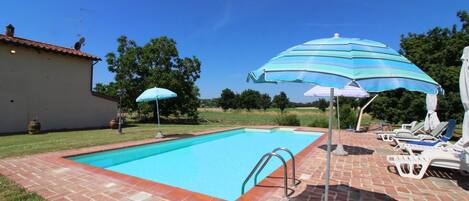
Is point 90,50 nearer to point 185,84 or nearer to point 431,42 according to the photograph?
point 185,84

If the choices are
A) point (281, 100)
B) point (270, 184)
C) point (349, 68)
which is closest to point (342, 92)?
point (270, 184)

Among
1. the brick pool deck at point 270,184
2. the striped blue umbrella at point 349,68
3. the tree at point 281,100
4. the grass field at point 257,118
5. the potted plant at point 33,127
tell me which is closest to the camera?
the striped blue umbrella at point 349,68

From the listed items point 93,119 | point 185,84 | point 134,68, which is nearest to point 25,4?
point 93,119

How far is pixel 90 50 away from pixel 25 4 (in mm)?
5680

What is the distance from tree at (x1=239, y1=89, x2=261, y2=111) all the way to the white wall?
56.7 m

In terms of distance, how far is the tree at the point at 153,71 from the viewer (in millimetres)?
23186

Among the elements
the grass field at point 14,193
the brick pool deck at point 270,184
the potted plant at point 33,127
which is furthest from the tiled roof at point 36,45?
the grass field at point 14,193

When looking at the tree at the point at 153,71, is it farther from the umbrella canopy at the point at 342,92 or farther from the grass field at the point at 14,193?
the grass field at the point at 14,193

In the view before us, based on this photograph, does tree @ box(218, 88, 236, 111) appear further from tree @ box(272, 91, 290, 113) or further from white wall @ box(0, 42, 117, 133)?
white wall @ box(0, 42, 117, 133)

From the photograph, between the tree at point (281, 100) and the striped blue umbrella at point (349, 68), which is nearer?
the striped blue umbrella at point (349, 68)

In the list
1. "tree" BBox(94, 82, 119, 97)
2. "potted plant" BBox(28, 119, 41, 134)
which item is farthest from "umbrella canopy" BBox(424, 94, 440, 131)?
"tree" BBox(94, 82, 119, 97)

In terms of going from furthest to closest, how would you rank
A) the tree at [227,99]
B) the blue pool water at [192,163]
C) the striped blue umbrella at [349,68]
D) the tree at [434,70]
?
the tree at [227,99], the tree at [434,70], the blue pool water at [192,163], the striped blue umbrella at [349,68]

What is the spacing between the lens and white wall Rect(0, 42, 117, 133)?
502 inches

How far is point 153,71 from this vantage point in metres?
23.3
